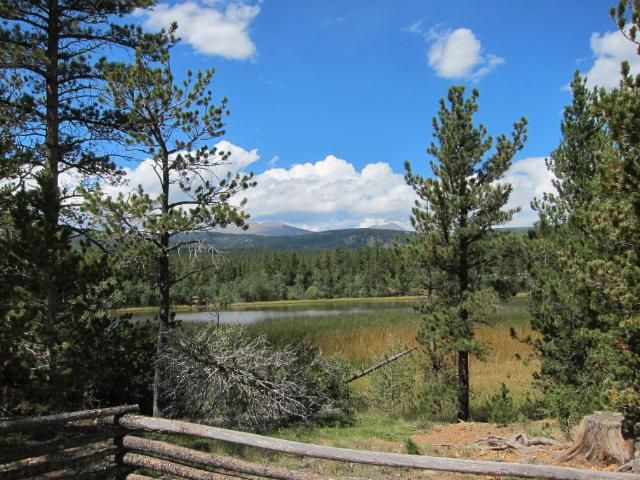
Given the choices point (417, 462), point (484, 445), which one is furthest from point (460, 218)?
point (417, 462)

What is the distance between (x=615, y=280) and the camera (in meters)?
6.88

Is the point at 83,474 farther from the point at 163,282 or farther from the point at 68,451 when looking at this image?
the point at 163,282

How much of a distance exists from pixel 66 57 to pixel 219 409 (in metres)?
7.68

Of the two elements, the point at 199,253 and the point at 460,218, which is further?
the point at 460,218

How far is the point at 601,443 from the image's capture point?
674cm

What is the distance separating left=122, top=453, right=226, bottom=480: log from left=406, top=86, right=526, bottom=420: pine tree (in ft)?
27.2

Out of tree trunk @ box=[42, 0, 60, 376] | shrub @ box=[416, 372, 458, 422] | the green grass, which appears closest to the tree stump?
the green grass

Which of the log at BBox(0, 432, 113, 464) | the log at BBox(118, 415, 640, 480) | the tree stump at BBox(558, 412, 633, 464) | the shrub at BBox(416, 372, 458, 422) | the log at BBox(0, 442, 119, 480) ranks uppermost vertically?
the log at BBox(118, 415, 640, 480)

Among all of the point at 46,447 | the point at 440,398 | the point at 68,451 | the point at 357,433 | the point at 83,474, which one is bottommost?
the point at 440,398

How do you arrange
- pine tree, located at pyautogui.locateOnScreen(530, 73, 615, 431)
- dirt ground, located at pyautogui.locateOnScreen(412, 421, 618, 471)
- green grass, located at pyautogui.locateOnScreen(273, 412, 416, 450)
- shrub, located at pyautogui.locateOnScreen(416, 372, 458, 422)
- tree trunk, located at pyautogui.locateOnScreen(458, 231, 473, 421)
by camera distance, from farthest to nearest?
shrub, located at pyautogui.locateOnScreen(416, 372, 458, 422), tree trunk, located at pyautogui.locateOnScreen(458, 231, 473, 421), pine tree, located at pyautogui.locateOnScreen(530, 73, 615, 431), green grass, located at pyautogui.locateOnScreen(273, 412, 416, 450), dirt ground, located at pyautogui.locateOnScreen(412, 421, 618, 471)

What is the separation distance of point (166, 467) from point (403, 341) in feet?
43.6

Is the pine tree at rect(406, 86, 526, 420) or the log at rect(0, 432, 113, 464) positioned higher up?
the pine tree at rect(406, 86, 526, 420)

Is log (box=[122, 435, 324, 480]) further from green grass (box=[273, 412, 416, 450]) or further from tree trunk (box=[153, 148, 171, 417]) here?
green grass (box=[273, 412, 416, 450])

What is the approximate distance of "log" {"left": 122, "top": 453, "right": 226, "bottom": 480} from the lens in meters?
5.25
